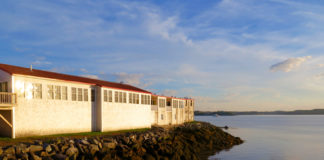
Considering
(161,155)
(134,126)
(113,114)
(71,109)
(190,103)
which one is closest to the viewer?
(161,155)

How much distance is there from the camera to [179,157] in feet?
72.4

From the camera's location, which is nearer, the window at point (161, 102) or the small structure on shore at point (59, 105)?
the small structure on shore at point (59, 105)

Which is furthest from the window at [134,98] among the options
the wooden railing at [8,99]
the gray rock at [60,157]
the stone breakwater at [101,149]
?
the gray rock at [60,157]

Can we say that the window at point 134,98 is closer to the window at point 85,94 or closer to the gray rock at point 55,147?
the window at point 85,94

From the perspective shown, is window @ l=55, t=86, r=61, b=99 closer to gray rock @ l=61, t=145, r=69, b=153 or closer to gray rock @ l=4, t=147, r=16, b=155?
gray rock @ l=61, t=145, r=69, b=153

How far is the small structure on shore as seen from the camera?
2252 cm

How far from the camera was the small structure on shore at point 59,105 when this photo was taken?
886 inches

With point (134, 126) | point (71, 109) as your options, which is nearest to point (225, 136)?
point (134, 126)

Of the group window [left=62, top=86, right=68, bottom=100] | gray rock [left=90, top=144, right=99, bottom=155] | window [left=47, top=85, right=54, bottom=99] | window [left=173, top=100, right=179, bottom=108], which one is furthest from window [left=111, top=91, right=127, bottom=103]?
window [left=173, top=100, right=179, bottom=108]

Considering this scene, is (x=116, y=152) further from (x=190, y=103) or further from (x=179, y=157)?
(x=190, y=103)

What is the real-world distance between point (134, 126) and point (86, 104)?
922 centimetres

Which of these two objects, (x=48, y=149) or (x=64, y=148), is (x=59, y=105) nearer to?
(x=64, y=148)

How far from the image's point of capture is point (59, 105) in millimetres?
26141

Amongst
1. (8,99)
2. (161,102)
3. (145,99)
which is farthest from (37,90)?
(161,102)
